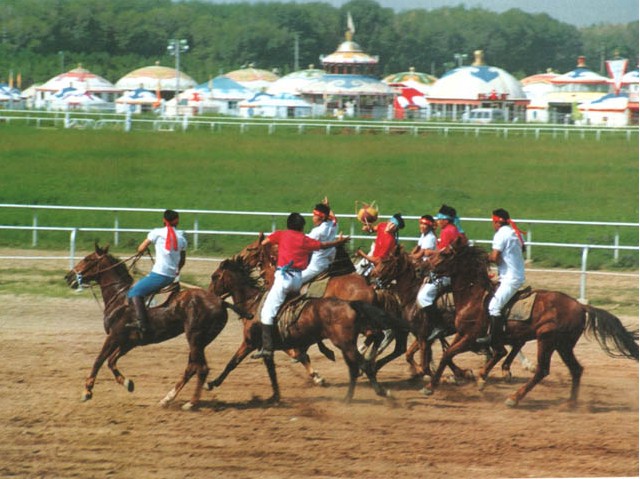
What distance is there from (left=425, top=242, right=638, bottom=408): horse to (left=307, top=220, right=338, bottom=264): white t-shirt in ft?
4.07

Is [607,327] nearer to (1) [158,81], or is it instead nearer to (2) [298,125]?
(1) [158,81]

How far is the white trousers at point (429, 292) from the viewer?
34.0ft

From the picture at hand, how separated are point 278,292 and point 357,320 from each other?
78cm

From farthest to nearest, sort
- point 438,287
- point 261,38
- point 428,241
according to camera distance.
Result: point 261,38 → point 428,241 → point 438,287

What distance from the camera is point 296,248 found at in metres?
9.80

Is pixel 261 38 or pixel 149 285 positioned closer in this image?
pixel 149 285

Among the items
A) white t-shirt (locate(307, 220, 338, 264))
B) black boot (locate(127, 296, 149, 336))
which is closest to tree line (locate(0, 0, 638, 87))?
white t-shirt (locate(307, 220, 338, 264))

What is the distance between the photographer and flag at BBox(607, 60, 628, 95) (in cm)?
2090

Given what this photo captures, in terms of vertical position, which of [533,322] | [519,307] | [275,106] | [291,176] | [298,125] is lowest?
[533,322]

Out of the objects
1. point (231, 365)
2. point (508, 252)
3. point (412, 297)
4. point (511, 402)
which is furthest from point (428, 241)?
point (231, 365)

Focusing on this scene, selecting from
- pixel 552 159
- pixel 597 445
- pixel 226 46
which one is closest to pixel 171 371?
pixel 597 445

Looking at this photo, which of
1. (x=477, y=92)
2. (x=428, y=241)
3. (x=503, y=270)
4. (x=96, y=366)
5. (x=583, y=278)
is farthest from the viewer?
(x=477, y=92)

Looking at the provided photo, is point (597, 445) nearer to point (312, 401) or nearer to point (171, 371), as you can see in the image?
point (312, 401)

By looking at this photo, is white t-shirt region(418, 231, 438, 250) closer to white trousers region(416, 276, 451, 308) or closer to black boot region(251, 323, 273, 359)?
white trousers region(416, 276, 451, 308)
